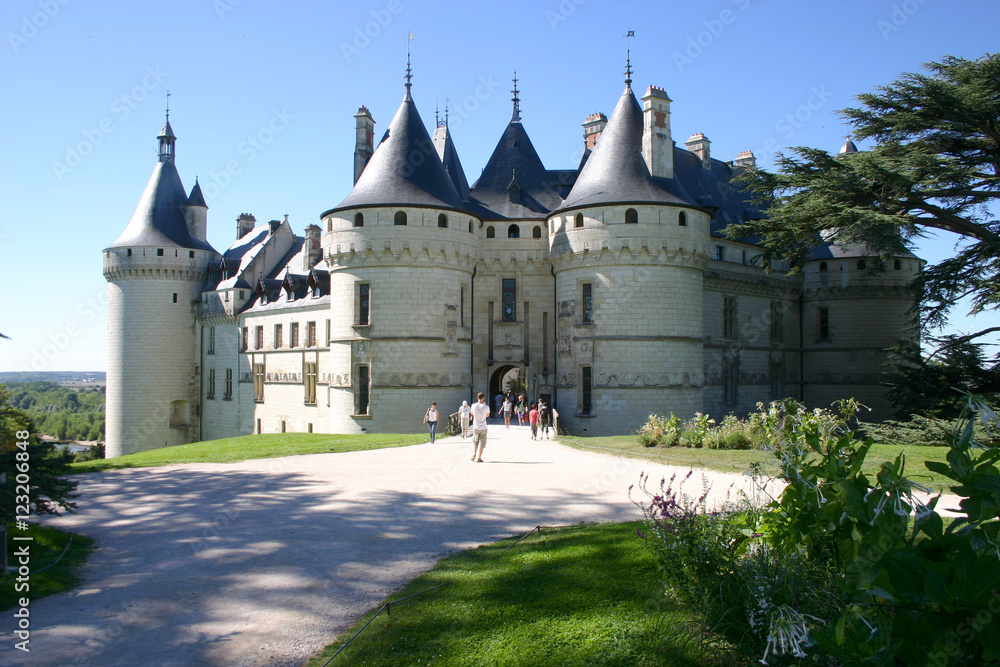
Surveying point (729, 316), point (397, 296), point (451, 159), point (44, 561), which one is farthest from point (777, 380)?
point (44, 561)

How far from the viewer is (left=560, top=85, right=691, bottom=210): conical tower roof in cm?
2478

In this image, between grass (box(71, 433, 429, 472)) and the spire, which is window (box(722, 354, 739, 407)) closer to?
grass (box(71, 433, 429, 472))

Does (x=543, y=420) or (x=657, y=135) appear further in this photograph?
(x=657, y=135)

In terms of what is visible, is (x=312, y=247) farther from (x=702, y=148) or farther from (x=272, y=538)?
(x=272, y=538)

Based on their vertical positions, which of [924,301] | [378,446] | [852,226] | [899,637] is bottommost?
[378,446]

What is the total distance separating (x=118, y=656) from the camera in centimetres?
518

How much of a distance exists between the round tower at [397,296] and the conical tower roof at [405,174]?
0.05m

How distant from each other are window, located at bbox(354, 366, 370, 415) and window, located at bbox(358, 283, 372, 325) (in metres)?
1.82

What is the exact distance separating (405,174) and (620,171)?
8093 millimetres

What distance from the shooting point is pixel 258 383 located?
39125mm

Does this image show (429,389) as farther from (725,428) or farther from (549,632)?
(549,632)

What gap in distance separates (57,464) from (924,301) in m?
20.4

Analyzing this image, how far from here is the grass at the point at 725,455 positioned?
13109 mm

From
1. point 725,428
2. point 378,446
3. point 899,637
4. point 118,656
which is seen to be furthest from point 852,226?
point 118,656
